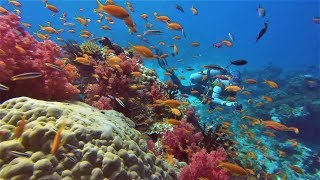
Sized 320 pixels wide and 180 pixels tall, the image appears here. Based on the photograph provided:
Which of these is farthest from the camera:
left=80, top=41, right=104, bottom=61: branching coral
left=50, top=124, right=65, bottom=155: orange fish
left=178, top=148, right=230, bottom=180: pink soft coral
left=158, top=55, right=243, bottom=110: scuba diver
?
left=158, top=55, right=243, bottom=110: scuba diver

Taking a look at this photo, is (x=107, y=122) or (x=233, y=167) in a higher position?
(x=107, y=122)

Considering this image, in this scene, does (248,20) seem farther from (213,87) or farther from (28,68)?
(28,68)

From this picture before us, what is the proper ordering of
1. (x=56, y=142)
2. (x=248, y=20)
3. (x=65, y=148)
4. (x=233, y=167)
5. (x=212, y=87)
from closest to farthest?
(x=56, y=142) → (x=65, y=148) → (x=233, y=167) → (x=212, y=87) → (x=248, y=20)

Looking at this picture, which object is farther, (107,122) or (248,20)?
(248,20)

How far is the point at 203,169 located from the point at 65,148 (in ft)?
7.55

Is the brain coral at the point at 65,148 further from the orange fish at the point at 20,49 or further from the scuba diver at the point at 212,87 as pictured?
the scuba diver at the point at 212,87

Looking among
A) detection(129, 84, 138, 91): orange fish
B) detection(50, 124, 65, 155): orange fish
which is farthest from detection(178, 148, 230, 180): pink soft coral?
detection(129, 84, 138, 91): orange fish

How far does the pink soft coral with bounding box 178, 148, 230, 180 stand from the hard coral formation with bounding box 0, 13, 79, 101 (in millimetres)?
2674

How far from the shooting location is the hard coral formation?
16.3 ft

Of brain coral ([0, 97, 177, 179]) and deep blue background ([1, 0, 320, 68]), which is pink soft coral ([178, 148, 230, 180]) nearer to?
brain coral ([0, 97, 177, 179])

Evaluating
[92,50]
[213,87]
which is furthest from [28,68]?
[213,87]

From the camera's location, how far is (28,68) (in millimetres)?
5230

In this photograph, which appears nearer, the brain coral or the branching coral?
the brain coral

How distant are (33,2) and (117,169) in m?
95.5
